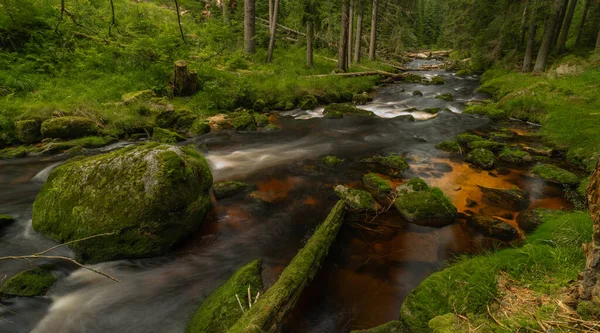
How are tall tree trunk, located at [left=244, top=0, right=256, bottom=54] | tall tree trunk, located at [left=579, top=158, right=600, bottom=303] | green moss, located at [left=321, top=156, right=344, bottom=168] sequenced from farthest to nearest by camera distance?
tall tree trunk, located at [left=244, top=0, right=256, bottom=54] < green moss, located at [left=321, top=156, right=344, bottom=168] < tall tree trunk, located at [left=579, top=158, right=600, bottom=303]

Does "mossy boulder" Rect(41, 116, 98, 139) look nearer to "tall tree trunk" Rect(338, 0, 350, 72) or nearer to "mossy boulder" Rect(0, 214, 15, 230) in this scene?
"mossy boulder" Rect(0, 214, 15, 230)

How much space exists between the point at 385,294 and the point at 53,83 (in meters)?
13.9

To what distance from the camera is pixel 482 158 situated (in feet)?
29.1

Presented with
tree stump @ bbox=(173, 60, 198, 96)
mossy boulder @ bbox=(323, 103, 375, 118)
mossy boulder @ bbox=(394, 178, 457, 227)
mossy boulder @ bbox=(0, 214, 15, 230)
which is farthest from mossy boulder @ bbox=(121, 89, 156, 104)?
mossy boulder @ bbox=(394, 178, 457, 227)

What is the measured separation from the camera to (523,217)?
622 centimetres

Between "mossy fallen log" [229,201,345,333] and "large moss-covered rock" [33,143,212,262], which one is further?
"large moss-covered rock" [33,143,212,262]

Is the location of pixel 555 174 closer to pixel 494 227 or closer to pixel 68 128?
pixel 494 227

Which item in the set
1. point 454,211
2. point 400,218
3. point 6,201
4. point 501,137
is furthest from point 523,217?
point 6,201

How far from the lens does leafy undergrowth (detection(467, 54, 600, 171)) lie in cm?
934

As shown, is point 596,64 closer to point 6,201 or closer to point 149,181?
point 149,181

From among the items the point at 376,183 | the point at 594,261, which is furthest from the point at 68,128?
the point at 594,261

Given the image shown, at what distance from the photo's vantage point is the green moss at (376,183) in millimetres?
7368

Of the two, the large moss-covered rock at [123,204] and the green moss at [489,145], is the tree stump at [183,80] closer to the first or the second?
the large moss-covered rock at [123,204]

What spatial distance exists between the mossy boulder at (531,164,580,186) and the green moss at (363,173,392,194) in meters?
4.25
